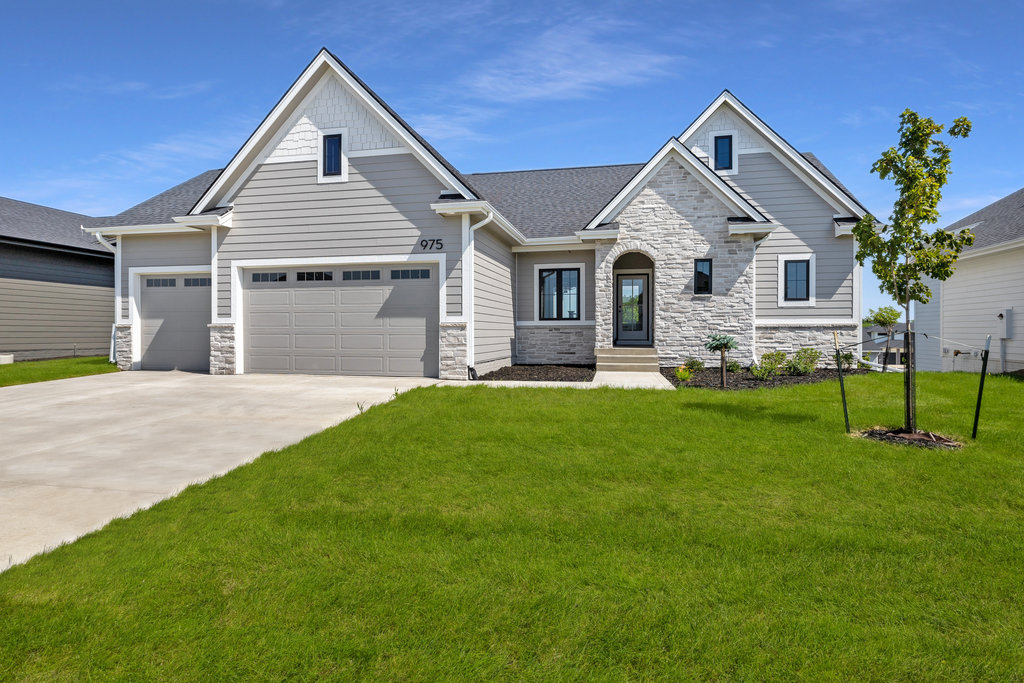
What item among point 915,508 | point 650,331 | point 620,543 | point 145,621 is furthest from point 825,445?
point 650,331

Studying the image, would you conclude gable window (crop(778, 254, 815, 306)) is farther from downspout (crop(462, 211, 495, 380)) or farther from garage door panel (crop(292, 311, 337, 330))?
garage door panel (crop(292, 311, 337, 330))

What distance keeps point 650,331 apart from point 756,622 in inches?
602

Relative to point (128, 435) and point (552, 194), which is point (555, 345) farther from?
point (128, 435)

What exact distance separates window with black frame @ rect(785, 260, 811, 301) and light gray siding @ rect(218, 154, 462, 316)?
992 cm

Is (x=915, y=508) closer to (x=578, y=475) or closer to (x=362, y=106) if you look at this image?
(x=578, y=475)

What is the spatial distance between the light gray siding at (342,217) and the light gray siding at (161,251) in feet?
4.63

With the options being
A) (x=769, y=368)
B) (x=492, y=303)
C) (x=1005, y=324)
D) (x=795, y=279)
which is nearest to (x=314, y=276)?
(x=492, y=303)

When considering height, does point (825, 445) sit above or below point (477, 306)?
below

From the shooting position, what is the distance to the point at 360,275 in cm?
1345

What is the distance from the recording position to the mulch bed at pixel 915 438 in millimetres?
6065

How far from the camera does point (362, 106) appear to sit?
1303 centimetres

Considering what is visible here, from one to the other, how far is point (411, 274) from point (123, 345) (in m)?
8.81

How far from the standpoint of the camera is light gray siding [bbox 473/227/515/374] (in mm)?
13188

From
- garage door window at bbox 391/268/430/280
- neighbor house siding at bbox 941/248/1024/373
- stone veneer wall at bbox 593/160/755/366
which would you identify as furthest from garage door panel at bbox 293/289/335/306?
neighbor house siding at bbox 941/248/1024/373
